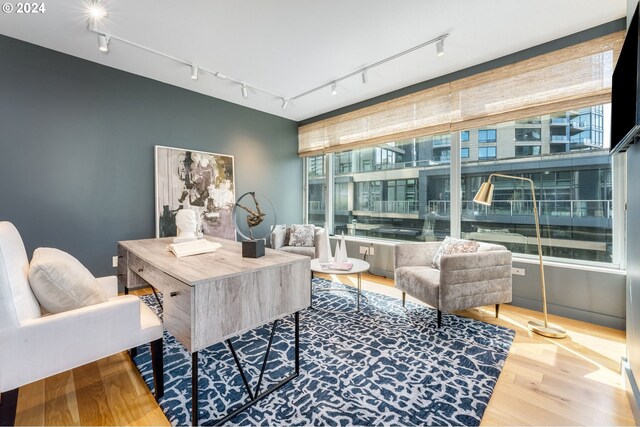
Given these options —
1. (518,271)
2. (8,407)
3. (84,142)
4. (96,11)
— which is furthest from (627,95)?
(84,142)

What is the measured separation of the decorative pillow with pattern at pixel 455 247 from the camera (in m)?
2.76

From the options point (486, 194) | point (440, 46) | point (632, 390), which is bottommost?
point (632, 390)

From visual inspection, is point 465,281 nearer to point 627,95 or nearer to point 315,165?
point 627,95

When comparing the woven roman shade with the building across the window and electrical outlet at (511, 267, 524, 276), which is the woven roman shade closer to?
the building across the window

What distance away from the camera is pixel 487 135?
323 centimetres

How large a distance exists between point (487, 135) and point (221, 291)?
3377mm

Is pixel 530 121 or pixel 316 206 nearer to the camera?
pixel 530 121

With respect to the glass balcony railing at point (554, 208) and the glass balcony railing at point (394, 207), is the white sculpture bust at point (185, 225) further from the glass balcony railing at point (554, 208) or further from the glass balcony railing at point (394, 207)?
the glass balcony railing at point (554, 208)

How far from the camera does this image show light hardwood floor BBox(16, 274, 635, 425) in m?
1.42

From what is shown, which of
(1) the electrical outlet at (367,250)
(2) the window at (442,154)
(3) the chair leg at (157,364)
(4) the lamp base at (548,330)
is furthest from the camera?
(1) the electrical outlet at (367,250)

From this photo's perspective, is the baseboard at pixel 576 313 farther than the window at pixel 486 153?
No

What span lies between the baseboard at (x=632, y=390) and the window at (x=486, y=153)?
2.17 metres

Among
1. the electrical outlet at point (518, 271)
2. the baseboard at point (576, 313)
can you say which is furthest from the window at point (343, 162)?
the baseboard at point (576, 313)

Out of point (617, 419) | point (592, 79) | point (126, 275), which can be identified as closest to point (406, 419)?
point (617, 419)
